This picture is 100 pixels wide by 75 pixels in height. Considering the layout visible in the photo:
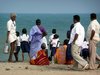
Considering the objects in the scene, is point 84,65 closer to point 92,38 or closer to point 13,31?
point 92,38

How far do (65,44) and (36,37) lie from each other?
3.76 feet

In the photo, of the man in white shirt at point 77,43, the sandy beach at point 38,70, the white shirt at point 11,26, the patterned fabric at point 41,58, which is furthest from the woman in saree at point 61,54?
the man in white shirt at point 77,43

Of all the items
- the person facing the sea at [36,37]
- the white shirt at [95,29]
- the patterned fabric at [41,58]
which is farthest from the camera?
the person facing the sea at [36,37]

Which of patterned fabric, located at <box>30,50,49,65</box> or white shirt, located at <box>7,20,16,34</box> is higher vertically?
white shirt, located at <box>7,20,16,34</box>

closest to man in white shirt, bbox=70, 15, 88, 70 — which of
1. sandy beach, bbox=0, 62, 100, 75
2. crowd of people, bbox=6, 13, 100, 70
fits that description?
crowd of people, bbox=6, 13, 100, 70

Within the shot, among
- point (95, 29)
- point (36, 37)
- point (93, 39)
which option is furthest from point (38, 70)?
point (36, 37)

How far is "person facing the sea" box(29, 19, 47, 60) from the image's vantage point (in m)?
18.2

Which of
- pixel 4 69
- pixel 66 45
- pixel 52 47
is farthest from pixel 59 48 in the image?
pixel 4 69

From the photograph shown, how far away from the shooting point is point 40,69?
16500 mm

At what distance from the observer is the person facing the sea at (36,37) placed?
1825 cm

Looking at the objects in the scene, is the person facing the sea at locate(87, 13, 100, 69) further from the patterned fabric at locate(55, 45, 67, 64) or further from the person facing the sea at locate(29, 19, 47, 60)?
the person facing the sea at locate(29, 19, 47, 60)

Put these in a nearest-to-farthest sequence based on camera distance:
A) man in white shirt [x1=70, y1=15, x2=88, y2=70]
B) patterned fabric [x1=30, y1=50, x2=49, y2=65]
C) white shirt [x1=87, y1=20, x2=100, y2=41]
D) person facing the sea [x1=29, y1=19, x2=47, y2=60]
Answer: man in white shirt [x1=70, y1=15, x2=88, y2=70] → white shirt [x1=87, y1=20, x2=100, y2=41] → patterned fabric [x1=30, y1=50, x2=49, y2=65] → person facing the sea [x1=29, y1=19, x2=47, y2=60]

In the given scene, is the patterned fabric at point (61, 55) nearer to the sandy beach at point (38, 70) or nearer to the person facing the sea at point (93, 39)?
the sandy beach at point (38, 70)

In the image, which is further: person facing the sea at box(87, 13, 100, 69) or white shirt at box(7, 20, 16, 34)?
white shirt at box(7, 20, 16, 34)
